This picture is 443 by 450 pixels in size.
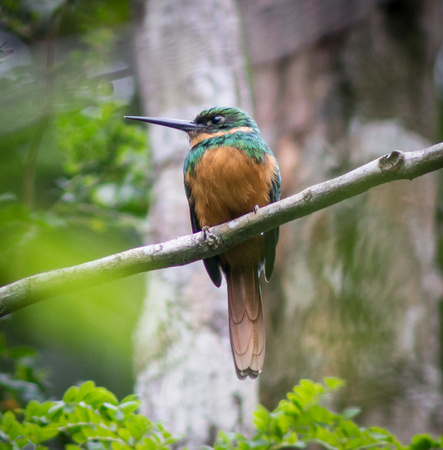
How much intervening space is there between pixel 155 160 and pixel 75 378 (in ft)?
5.92

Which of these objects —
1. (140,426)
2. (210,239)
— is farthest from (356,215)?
(140,426)

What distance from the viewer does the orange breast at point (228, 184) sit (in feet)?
8.23

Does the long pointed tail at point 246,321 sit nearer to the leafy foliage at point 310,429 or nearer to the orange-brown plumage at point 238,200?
the orange-brown plumage at point 238,200

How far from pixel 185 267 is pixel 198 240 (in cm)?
121

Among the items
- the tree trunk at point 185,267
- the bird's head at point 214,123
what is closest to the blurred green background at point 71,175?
the tree trunk at point 185,267

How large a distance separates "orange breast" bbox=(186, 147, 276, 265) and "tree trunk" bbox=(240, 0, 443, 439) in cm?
100

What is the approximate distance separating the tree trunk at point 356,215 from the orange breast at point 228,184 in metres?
1.00

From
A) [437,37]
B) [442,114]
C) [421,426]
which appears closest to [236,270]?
[421,426]

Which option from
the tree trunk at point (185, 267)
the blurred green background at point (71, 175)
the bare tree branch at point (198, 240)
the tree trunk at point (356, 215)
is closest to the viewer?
the bare tree branch at point (198, 240)

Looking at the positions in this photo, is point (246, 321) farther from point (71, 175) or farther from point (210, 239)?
point (71, 175)

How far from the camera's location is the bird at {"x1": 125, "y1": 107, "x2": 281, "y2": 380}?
8.22 ft

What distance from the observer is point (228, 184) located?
2.50 metres

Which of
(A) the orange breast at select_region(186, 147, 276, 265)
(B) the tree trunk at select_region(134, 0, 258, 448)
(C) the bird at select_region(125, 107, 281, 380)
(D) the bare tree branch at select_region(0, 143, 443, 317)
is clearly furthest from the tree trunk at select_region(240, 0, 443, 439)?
(D) the bare tree branch at select_region(0, 143, 443, 317)

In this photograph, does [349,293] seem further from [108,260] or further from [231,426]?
[108,260]
